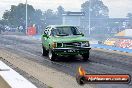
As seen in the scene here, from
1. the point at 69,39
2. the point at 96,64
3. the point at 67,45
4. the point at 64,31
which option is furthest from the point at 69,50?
the point at 96,64

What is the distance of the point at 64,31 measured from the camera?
16.3 meters

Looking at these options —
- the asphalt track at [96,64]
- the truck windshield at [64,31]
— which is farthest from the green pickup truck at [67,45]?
the asphalt track at [96,64]

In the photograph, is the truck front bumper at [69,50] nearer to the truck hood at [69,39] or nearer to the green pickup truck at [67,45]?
the green pickup truck at [67,45]

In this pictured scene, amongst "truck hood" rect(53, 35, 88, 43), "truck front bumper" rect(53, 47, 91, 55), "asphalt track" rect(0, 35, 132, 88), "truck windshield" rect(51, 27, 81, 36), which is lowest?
"asphalt track" rect(0, 35, 132, 88)

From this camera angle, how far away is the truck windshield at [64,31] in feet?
52.7

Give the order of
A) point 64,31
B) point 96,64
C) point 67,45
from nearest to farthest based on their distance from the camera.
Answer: point 96,64 → point 67,45 → point 64,31

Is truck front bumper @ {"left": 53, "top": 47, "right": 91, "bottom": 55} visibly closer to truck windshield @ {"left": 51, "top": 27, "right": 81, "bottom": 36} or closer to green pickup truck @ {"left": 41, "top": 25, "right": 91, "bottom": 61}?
green pickup truck @ {"left": 41, "top": 25, "right": 91, "bottom": 61}

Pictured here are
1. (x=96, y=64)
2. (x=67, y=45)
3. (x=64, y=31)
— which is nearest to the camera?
(x=96, y=64)

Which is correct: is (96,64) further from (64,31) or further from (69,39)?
(64,31)

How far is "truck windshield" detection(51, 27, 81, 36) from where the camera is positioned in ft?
52.7

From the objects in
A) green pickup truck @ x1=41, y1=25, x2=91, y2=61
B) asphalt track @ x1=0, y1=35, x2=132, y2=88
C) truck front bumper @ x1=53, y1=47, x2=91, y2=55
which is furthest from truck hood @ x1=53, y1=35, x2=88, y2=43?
asphalt track @ x1=0, y1=35, x2=132, y2=88

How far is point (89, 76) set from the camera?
3.69m

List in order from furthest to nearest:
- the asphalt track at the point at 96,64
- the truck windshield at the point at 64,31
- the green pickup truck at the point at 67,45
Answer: the truck windshield at the point at 64,31
the green pickup truck at the point at 67,45
the asphalt track at the point at 96,64

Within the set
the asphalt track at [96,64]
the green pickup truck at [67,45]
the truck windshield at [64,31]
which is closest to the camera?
the asphalt track at [96,64]
